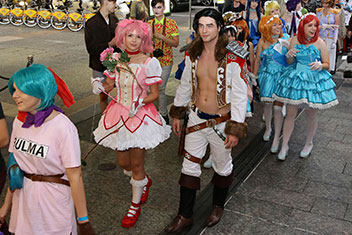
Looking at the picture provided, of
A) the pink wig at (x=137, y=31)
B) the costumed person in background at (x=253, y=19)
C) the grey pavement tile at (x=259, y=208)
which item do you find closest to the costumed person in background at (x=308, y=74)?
the grey pavement tile at (x=259, y=208)

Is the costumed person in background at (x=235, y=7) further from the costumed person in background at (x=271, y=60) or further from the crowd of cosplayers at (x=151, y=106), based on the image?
the costumed person in background at (x=271, y=60)

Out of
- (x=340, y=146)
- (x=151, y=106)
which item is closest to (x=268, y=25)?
(x=340, y=146)

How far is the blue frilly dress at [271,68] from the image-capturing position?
5.56m

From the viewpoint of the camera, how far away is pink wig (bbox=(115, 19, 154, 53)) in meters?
3.77

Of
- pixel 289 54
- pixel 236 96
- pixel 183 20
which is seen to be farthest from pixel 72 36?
pixel 236 96

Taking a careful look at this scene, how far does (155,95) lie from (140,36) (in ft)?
1.91

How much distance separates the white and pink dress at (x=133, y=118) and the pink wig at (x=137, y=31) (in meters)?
0.16

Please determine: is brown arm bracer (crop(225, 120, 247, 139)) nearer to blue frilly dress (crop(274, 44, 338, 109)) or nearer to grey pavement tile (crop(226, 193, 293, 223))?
grey pavement tile (crop(226, 193, 293, 223))

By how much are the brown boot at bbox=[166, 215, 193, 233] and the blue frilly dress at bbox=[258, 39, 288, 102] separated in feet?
8.18

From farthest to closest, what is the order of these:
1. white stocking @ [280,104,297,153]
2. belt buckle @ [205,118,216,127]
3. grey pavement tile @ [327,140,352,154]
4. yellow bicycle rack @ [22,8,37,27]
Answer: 1. yellow bicycle rack @ [22,8,37,27]
2. grey pavement tile @ [327,140,352,154]
3. white stocking @ [280,104,297,153]
4. belt buckle @ [205,118,216,127]

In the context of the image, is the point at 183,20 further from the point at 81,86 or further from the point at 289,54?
the point at 289,54

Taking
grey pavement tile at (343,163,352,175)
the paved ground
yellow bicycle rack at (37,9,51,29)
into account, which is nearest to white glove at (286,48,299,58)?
the paved ground

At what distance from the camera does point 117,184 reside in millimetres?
4797

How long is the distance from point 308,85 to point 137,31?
2511mm
